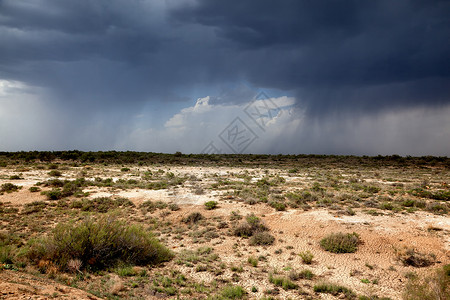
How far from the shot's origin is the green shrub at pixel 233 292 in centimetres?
775

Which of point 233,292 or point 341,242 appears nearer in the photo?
point 233,292

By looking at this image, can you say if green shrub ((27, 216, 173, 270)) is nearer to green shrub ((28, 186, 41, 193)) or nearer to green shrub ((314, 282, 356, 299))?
green shrub ((314, 282, 356, 299))

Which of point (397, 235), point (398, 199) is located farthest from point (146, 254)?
point (398, 199)

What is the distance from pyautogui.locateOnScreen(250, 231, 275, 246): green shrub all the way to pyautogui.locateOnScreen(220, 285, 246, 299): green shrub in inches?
161

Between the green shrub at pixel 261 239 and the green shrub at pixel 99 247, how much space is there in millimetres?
3980

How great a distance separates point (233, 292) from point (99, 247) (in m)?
5.15

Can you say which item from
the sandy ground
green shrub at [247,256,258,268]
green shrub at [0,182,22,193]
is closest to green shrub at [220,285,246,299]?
the sandy ground

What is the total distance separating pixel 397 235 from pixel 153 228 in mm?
12342

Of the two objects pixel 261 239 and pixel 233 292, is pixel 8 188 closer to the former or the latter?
pixel 261 239

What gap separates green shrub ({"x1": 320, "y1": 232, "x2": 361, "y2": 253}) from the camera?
10.9 meters

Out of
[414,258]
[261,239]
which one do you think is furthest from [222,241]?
[414,258]

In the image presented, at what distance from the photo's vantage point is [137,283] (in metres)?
8.18

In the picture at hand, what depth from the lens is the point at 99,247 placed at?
30.6 ft

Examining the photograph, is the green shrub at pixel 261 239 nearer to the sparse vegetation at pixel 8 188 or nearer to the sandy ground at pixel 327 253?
the sandy ground at pixel 327 253
